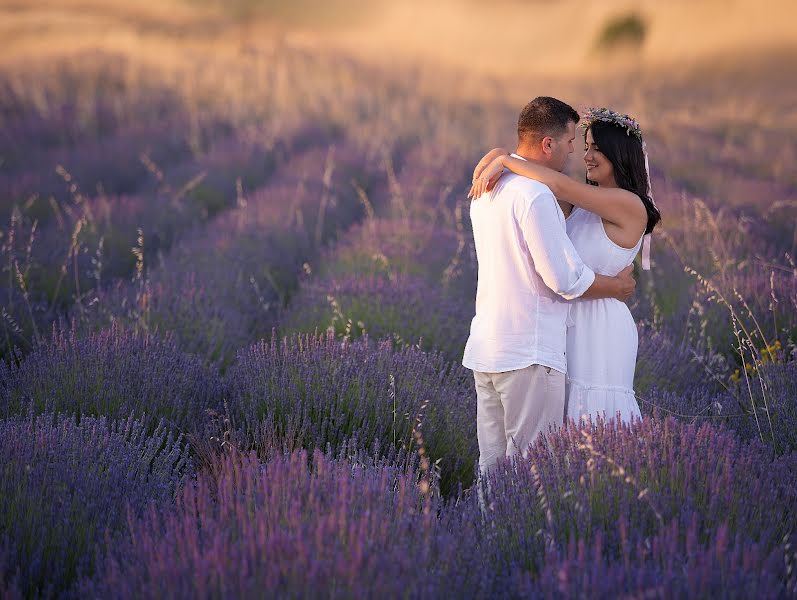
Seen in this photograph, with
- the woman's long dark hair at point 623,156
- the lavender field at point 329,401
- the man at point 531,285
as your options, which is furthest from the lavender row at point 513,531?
the woman's long dark hair at point 623,156

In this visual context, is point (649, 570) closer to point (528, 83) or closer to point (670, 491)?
point (670, 491)

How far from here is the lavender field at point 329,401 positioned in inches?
73.8

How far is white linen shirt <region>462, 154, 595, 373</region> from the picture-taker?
8.55 feet

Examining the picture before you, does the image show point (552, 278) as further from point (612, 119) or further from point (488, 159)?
point (612, 119)

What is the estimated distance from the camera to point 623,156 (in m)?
2.92

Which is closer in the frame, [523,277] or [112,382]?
[523,277]

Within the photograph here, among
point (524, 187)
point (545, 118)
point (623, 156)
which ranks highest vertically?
point (545, 118)

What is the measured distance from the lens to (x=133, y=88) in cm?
1451

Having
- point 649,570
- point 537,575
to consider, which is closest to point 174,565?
point 537,575

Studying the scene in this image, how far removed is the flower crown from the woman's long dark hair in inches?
0.7

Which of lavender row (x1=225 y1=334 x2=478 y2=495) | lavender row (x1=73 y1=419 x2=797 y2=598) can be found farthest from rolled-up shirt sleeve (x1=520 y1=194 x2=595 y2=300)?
lavender row (x1=225 y1=334 x2=478 y2=495)

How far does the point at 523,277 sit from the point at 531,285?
38 millimetres

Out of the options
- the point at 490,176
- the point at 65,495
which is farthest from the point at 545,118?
the point at 65,495

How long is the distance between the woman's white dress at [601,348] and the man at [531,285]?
6 cm
